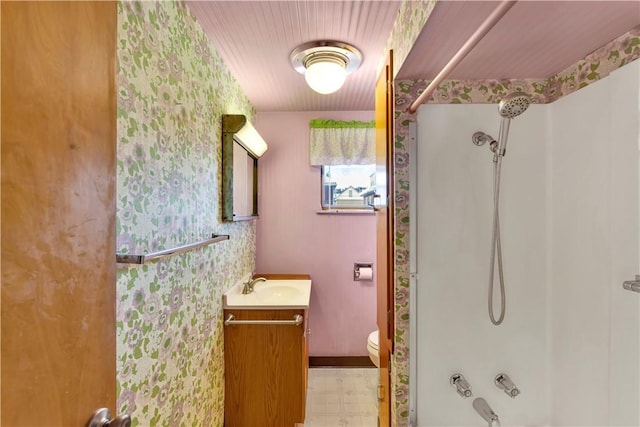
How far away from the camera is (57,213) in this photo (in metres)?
0.50

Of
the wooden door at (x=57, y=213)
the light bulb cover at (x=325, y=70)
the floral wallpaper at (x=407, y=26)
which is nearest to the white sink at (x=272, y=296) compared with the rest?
the wooden door at (x=57, y=213)

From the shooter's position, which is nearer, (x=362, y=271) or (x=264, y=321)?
(x=264, y=321)

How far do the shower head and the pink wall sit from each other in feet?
5.39

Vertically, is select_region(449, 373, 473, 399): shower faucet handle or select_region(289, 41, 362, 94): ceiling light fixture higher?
select_region(289, 41, 362, 94): ceiling light fixture

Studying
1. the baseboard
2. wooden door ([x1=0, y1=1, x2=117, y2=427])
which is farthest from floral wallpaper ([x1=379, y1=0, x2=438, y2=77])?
the baseboard

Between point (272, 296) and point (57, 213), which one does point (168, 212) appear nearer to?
point (57, 213)

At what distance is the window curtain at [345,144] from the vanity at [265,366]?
1429 millimetres

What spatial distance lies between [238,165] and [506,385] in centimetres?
211

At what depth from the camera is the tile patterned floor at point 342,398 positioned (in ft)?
6.72

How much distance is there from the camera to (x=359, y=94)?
2389 millimetres

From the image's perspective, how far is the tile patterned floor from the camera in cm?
205

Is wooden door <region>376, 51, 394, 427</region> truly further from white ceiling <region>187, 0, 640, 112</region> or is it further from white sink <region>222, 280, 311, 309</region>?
white sink <region>222, 280, 311, 309</region>

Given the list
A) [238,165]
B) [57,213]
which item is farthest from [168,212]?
[238,165]

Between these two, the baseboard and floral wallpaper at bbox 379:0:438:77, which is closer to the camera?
floral wallpaper at bbox 379:0:438:77
